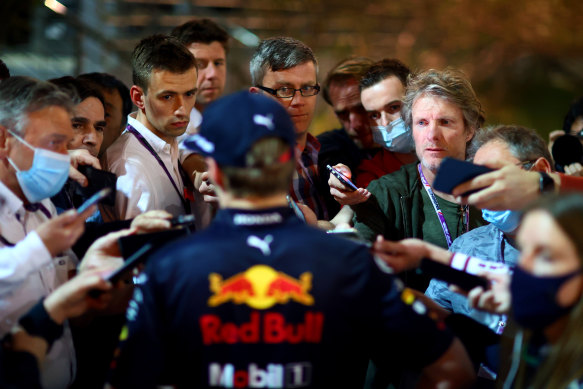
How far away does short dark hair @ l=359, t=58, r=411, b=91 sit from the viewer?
3.81m

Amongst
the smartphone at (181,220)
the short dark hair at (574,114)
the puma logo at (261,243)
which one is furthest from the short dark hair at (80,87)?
the short dark hair at (574,114)

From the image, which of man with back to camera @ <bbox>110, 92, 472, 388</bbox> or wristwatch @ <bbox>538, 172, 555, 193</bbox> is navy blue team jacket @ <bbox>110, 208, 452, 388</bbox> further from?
wristwatch @ <bbox>538, 172, 555, 193</bbox>

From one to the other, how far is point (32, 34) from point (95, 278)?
5.69 m

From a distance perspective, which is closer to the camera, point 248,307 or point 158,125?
point 248,307

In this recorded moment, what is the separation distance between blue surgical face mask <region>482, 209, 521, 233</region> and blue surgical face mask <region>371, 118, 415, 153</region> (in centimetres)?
99

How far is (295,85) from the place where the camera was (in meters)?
3.49

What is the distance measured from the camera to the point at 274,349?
5.82ft

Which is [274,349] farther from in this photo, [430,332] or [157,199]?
[157,199]

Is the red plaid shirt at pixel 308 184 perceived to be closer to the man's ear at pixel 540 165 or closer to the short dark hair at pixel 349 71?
the short dark hair at pixel 349 71

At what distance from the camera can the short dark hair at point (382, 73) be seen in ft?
12.5

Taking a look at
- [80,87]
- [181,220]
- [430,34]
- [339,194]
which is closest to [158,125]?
[80,87]

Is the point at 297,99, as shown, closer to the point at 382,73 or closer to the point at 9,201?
the point at 382,73

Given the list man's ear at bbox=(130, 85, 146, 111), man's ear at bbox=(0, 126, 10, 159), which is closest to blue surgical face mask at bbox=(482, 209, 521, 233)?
man's ear at bbox=(130, 85, 146, 111)

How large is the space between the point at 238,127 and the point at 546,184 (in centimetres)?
129
